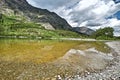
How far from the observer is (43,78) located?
984 inches

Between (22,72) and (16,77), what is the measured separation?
276cm

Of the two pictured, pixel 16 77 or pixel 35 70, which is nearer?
pixel 16 77

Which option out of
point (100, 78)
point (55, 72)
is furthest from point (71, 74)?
point (100, 78)

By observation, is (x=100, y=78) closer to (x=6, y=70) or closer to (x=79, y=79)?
(x=79, y=79)

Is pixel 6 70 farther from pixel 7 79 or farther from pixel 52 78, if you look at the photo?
pixel 52 78

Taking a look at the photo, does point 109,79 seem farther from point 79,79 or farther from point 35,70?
point 35,70

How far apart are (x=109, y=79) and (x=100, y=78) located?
105 cm

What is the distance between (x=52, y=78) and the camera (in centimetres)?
2508

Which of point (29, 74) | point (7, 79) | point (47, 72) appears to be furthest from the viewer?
point (47, 72)

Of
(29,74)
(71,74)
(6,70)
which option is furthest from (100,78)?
(6,70)

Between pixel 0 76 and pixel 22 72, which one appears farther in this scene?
pixel 22 72

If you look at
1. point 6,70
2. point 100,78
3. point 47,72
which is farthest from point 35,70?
point 100,78

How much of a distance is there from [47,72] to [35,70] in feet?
6.41

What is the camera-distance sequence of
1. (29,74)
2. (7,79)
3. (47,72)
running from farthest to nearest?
(47,72)
(29,74)
(7,79)
